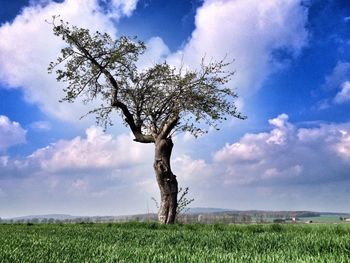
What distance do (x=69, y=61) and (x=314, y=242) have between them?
22367 mm

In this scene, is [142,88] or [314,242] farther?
[142,88]

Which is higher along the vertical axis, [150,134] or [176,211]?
[150,134]

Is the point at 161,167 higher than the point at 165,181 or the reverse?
higher

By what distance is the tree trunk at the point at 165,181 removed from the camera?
24844 mm

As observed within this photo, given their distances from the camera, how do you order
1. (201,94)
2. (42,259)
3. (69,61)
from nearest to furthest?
(42,259)
(201,94)
(69,61)

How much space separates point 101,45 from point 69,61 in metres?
2.34

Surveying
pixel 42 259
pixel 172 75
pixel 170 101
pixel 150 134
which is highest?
pixel 172 75

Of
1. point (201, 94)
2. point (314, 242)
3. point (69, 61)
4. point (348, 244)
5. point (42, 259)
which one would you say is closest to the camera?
point (42, 259)

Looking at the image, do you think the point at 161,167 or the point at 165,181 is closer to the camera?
the point at 161,167

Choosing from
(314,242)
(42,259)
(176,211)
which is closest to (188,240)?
(314,242)

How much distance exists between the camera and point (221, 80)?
2602 centimetres

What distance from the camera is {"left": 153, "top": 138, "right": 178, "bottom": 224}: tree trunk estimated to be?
81.5ft

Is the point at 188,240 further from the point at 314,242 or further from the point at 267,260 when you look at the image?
the point at 267,260

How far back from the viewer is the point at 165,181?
82.0 ft
